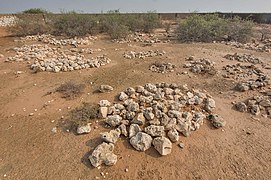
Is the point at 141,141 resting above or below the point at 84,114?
below

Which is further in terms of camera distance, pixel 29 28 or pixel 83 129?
pixel 29 28

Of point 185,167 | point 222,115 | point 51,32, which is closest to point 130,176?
point 185,167

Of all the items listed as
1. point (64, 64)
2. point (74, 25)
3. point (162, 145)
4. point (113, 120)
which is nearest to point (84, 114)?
point (113, 120)

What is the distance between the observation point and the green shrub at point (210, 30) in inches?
379

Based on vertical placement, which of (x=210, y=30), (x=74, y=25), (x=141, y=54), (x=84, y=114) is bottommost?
(x=84, y=114)

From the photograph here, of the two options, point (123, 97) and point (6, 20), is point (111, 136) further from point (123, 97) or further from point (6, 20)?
point (6, 20)

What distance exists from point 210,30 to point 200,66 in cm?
501

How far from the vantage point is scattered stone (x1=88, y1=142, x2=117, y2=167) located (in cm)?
253

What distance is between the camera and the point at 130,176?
2.46 metres

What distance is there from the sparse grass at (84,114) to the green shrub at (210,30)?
291 inches

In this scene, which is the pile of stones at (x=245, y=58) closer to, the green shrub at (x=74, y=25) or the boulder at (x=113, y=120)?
the boulder at (x=113, y=120)

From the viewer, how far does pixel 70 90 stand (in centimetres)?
420

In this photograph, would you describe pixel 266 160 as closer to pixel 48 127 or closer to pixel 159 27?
pixel 48 127

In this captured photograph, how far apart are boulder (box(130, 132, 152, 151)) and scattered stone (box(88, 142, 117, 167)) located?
0.33 m
